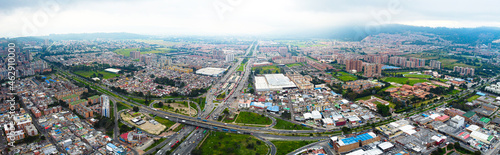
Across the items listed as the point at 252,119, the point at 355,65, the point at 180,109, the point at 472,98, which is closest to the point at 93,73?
the point at 180,109

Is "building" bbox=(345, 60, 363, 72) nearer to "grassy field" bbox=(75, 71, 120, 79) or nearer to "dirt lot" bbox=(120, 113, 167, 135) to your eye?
"dirt lot" bbox=(120, 113, 167, 135)

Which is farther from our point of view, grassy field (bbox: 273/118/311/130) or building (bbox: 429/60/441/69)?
building (bbox: 429/60/441/69)

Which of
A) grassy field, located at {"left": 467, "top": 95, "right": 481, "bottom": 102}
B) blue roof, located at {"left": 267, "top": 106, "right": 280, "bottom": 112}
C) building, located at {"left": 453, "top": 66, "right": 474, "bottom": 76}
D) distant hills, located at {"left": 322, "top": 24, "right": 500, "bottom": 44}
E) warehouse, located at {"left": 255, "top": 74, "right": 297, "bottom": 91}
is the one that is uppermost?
distant hills, located at {"left": 322, "top": 24, "right": 500, "bottom": 44}

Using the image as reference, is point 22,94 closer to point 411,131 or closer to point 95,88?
point 95,88

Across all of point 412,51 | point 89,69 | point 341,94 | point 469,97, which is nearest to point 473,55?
point 412,51

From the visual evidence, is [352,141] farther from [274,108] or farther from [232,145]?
[274,108]

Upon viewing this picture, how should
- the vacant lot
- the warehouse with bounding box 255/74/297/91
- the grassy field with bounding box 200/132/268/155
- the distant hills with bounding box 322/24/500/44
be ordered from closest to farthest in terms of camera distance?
1. the grassy field with bounding box 200/132/268/155
2. the vacant lot
3. the warehouse with bounding box 255/74/297/91
4. the distant hills with bounding box 322/24/500/44

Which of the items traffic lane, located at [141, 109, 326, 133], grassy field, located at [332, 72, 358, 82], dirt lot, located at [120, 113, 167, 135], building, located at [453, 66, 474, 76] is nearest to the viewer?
dirt lot, located at [120, 113, 167, 135]

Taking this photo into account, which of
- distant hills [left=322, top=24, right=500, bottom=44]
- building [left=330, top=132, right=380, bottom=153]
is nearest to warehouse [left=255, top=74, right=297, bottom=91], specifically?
building [left=330, top=132, right=380, bottom=153]

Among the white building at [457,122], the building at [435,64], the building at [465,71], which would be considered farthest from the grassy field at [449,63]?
the white building at [457,122]
